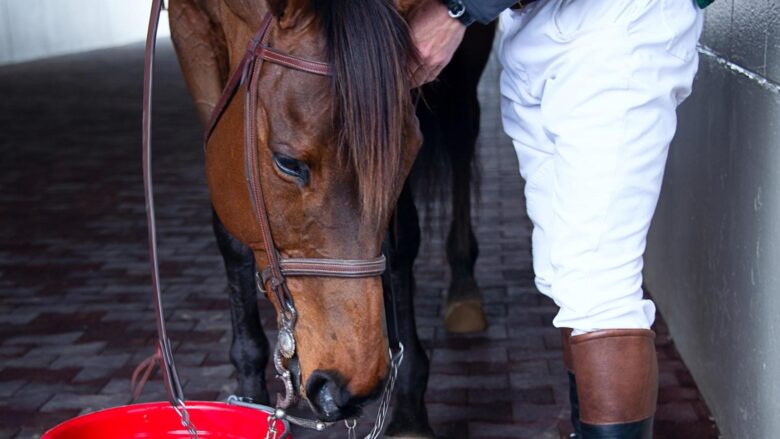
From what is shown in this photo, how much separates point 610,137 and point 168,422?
3.73 feet

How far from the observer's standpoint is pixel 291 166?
1917 mm

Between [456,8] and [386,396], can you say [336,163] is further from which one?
[386,396]

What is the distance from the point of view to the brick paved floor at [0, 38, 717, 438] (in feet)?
10.9

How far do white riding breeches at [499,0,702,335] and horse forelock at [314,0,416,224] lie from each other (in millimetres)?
334

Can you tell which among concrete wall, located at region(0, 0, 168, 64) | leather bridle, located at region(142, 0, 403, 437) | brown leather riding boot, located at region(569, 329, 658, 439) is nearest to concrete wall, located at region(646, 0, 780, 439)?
brown leather riding boot, located at region(569, 329, 658, 439)

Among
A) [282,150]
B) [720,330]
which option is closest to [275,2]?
[282,150]

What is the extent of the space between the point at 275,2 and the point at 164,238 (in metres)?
4.09

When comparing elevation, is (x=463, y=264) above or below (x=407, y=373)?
below

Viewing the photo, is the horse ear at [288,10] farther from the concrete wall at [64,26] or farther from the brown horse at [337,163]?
the concrete wall at [64,26]

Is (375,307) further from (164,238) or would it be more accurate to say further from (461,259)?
(164,238)

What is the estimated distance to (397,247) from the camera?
2961 millimetres

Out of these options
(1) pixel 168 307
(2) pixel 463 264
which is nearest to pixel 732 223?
(2) pixel 463 264

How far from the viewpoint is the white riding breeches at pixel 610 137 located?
1891 mm

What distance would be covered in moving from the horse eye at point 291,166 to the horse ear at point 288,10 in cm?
25
